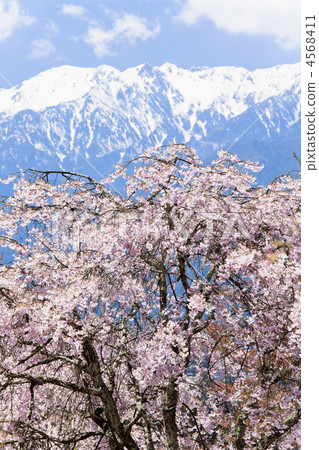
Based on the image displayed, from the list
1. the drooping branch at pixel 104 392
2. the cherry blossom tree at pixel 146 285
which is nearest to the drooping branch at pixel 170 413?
the cherry blossom tree at pixel 146 285

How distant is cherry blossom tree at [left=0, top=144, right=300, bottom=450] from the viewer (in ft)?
18.8

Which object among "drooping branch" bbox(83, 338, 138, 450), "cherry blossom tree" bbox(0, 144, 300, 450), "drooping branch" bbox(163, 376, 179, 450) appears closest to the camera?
"cherry blossom tree" bbox(0, 144, 300, 450)

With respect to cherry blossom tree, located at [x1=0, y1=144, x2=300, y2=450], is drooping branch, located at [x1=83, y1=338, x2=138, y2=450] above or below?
below

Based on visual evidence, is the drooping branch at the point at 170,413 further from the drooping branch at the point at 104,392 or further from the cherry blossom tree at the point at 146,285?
the drooping branch at the point at 104,392

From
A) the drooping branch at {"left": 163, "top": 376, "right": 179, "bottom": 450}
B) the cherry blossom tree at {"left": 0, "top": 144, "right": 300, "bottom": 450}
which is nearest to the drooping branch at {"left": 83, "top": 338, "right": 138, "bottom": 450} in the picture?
the cherry blossom tree at {"left": 0, "top": 144, "right": 300, "bottom": 450}

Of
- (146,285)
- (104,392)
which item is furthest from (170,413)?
(146,285)

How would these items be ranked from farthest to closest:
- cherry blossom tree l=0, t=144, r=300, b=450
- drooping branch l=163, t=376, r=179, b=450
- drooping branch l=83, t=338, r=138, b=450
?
drooping branch l=163, t=376, r=179, b=450 → drooping branch l=83, t=338, r=138, b=450 → cherry blossom tree l=0, t=144, r=300, b=450

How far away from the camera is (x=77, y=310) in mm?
6246

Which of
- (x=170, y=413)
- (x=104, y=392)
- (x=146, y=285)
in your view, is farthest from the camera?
(x=146, y=285)

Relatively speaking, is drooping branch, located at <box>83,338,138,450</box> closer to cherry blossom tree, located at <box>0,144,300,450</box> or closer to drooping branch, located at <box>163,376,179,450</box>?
cherry blossom tree, located at <box>0,144,300,450</box>

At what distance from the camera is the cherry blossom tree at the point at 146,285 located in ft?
18.8

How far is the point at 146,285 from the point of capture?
7727 millimetres

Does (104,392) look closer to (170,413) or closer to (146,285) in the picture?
(170,413)
